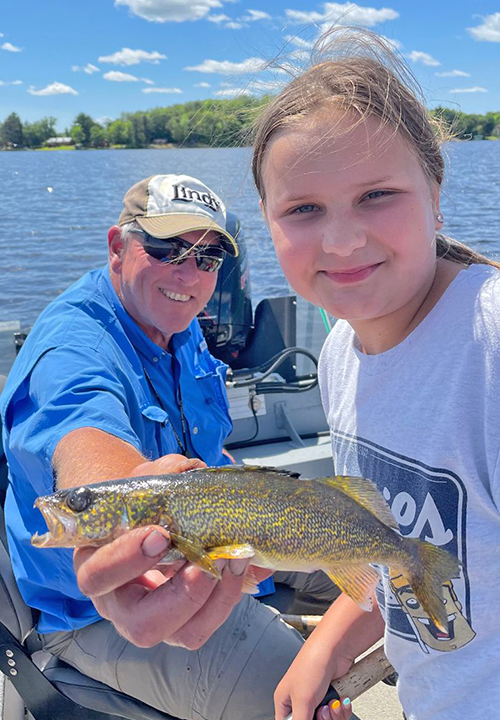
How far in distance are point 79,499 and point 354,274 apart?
90cm

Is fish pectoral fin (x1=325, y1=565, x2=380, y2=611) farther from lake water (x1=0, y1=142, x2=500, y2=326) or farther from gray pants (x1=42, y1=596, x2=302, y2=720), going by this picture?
lake water (x1=0, y1=142, x2=500, y2=326)

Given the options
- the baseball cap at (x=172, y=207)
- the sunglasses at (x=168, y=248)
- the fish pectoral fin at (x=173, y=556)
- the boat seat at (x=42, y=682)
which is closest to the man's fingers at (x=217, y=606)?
the fish pectoral fin at (x=173, y=556)

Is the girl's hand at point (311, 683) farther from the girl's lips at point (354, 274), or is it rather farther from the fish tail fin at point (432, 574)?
the girl's lips at point (354, 274)

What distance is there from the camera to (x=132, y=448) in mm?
1957

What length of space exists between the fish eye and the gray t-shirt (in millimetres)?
771

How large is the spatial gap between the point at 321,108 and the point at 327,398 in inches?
35.9

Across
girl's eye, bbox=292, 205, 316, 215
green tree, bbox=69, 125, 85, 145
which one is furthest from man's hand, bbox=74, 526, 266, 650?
green tree, bbox=69, 125, 85, 145

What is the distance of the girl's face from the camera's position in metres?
1.58

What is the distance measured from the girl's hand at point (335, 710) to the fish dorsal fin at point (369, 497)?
0.80 metres

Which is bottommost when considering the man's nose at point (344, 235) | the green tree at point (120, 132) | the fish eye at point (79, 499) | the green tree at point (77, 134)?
the fish eye at point (79, 499)

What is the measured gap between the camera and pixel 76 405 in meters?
2.05

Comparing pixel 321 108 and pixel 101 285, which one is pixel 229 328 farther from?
pixel 321 108

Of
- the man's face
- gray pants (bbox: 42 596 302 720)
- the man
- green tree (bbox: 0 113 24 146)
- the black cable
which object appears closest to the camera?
the man

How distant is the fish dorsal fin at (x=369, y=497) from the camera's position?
1.68 m
